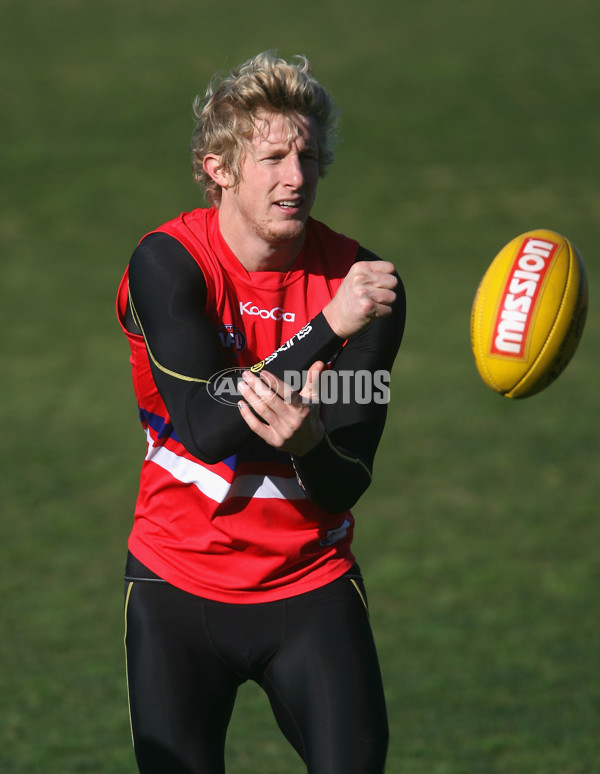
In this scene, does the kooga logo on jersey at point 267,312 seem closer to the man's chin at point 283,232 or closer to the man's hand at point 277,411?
the man's chin at point 283,232

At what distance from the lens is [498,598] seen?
8.25m

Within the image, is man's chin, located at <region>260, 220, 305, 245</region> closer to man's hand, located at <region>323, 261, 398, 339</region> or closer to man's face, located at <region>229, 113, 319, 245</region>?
man's face, located at <region>229, 113, 319, 245</region>

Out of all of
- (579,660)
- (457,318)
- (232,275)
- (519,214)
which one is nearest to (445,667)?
(579,660)

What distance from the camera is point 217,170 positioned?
11.4 feet

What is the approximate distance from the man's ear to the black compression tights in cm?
126

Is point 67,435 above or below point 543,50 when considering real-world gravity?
below

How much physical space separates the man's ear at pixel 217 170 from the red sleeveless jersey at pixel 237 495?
0.48 feet

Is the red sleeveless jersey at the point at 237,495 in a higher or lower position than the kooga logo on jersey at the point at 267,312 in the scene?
lower

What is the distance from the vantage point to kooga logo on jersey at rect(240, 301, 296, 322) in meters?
3.42

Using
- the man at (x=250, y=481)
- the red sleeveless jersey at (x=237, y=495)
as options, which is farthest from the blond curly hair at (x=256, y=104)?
the red sleeveless jersey at (x=237, y=495)

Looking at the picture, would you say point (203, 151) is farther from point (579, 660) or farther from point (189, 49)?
point (189, 49)

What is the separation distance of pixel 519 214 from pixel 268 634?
1502 cm

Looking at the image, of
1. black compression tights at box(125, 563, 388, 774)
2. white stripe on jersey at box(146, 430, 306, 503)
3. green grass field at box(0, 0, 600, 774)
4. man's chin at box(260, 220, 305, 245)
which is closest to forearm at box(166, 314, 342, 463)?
white stripe on jersey at box(146, 430, 306, 503)

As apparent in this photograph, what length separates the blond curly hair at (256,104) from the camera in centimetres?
Answer: 336
